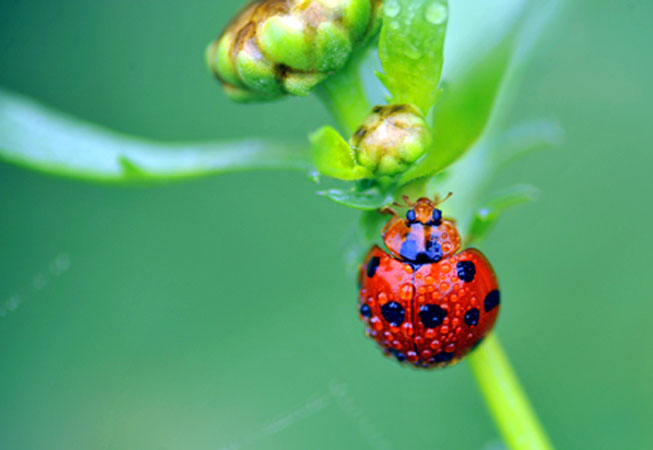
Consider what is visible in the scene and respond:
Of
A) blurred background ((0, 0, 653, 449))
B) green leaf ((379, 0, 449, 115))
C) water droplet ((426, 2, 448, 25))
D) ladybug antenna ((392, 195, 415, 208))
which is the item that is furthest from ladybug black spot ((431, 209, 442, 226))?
blurred background ((0, 0, 653, 449))

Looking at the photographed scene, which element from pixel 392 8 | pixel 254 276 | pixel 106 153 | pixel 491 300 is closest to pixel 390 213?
pixel 491 300

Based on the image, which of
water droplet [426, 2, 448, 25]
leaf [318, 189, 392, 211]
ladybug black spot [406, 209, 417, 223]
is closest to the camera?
water droplet [426, 2, 448, 25]

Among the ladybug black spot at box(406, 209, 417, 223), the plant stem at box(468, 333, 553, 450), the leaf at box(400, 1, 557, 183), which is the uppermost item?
the ladybug black spot at box(406, 209, 417, 223)

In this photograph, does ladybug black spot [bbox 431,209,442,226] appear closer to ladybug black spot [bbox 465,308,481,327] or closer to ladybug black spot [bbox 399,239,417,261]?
ladybug black spot [bbox 399,239,417,261]

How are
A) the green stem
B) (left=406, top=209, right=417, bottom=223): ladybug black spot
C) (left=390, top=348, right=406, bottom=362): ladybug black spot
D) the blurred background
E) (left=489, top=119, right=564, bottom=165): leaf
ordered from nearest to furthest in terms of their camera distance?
the green stem → (left=406, top=209, right=417, bottom=223): ladybug black spot → (left=390, top=348, right=406, bottom=362): ladybug black spot → (left=489, top=119, right=564, bottom=165): leaf → the blurred background

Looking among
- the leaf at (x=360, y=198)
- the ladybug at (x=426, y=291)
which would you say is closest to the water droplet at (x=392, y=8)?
the leaf at (x=360, y=198)

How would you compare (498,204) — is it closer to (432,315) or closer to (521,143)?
(432,315)

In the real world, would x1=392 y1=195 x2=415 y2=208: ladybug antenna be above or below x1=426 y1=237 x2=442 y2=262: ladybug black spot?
above
